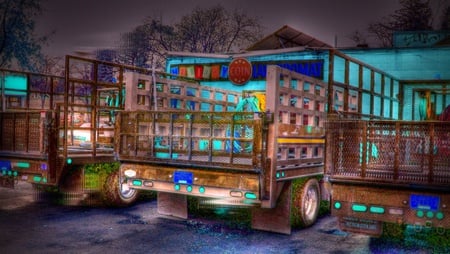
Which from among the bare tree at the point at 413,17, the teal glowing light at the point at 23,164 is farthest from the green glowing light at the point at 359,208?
the bare tree at the point at 413,17

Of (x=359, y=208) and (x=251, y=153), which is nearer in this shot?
(x=359, y=208)

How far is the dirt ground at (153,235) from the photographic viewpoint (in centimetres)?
648

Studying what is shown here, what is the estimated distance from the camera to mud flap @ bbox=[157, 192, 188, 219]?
836 cm

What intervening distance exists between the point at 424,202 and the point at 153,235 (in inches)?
160

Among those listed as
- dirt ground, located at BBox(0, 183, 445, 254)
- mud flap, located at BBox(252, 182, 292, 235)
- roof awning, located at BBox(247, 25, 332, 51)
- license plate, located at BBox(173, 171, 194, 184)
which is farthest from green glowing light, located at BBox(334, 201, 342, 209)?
roof awning, located at BBox(247, 25, 332, 51)

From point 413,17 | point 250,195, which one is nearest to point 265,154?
point 250,195

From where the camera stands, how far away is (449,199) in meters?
5.32

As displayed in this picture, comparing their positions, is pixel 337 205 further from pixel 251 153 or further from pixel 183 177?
pixel 183 177

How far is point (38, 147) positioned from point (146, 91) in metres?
2.24

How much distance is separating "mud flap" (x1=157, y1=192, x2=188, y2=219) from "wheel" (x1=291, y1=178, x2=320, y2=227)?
6.71 ft

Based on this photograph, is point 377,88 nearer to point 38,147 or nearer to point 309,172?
point 309,172

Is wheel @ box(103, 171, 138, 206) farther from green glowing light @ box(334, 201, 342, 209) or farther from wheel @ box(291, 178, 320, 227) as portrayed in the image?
green glowing light @ box(334, 201, 342, 209)

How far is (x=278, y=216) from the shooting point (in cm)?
720

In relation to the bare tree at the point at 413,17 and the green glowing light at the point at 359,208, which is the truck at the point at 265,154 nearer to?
the green glowing light at the point at 359,208
